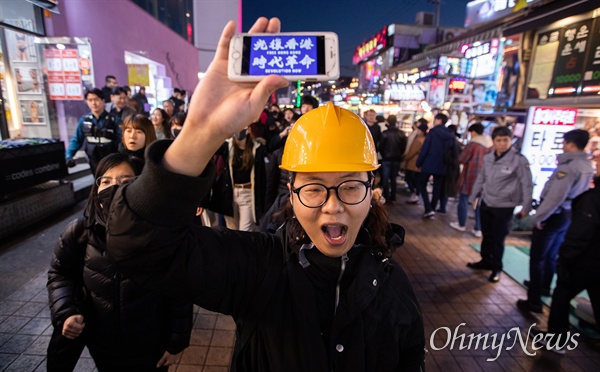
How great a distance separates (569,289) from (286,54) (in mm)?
3864

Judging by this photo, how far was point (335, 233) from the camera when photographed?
4.29 ft

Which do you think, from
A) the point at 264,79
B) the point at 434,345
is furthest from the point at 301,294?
the point at 434,345

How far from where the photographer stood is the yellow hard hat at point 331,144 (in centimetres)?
127

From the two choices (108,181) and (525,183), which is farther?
(525,183)

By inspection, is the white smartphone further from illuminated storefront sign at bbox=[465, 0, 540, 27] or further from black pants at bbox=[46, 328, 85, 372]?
illuminated storefront sign at bbox=[465, 0, 540, 27]

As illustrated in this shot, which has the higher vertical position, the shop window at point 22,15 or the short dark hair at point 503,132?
the shop window at point 22,15

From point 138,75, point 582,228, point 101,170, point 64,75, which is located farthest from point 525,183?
point 138,75

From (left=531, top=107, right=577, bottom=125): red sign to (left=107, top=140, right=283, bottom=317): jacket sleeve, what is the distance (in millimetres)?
6898

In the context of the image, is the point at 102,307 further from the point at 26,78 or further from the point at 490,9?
the point at 490,9

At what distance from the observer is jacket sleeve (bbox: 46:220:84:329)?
6.15 feet

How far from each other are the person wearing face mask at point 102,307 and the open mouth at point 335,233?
47.5 inches

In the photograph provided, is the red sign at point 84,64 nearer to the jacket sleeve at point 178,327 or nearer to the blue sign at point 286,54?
the jacket sleeve at point 178,327

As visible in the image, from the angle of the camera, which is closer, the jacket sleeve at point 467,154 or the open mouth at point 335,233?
the open mouth at point 335,233

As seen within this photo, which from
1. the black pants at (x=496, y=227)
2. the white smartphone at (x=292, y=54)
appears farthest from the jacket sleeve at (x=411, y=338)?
the black pants at (x=496, y=227)
